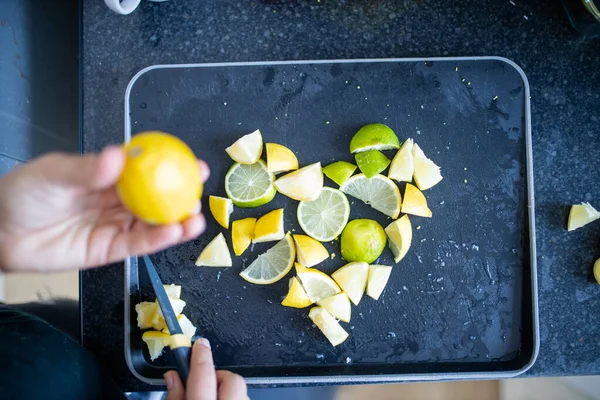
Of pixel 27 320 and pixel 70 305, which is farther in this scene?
pixel 70 305

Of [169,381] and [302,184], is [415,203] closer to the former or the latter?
[302,184]

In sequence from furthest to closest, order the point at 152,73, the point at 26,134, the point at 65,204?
1. the point at 26,134
2. the point at 152,73
3. the point at 65,204

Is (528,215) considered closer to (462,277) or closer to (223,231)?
(462,277)

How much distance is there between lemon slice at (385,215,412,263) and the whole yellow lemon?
0.55 metres

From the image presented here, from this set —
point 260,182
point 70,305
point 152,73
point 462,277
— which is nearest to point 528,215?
point 462,277

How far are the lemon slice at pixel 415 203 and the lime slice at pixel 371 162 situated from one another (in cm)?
8

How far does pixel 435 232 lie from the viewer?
124 centimetres

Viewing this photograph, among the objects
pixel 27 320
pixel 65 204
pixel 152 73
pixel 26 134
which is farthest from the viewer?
pixel 26 134

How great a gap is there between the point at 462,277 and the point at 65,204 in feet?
2.93

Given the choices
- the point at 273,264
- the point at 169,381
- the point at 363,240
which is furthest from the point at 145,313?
the point at 363,240

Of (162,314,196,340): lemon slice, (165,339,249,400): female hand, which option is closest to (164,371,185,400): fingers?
(165,339,249,400): female hand

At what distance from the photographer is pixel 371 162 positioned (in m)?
1.21

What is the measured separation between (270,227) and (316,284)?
0.56 ft

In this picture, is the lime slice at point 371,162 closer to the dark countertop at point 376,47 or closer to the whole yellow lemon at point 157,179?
the dark countertop at point 376,47
